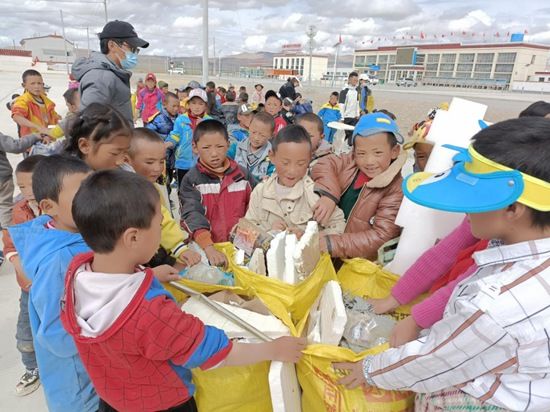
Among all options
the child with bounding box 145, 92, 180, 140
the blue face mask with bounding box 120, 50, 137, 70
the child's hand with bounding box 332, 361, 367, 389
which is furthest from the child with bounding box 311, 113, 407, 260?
the child with bounding box 145, 92, 180, 140

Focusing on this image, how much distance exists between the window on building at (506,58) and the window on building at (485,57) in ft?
3.57

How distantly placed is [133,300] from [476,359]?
95 centimetres

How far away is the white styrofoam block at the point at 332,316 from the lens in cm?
135

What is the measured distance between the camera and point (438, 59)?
72.1 metres

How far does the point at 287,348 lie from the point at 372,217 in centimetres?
87

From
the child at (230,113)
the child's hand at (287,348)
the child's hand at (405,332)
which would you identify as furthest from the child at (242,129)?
the child's hand at (405,332)

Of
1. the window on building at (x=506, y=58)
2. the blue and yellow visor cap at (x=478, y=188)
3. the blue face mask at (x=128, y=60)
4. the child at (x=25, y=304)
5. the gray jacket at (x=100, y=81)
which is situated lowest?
the child at (x=25, y=304)

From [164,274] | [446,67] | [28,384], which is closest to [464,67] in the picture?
[446,67]

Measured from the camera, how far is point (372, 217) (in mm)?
1893

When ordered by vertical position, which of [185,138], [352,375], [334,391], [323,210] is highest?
[323,210]

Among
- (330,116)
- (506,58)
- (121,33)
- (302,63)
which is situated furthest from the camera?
(302,63)

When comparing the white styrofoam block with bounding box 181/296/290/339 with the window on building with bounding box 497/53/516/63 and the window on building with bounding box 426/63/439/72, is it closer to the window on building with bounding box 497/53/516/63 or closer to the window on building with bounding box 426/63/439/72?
the window on building with bounding box 497/53/516/63

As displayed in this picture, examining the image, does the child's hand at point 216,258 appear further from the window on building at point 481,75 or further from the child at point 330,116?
the window on building at point 481,75

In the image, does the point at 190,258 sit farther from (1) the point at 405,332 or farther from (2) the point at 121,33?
(2) the point at 121,33
